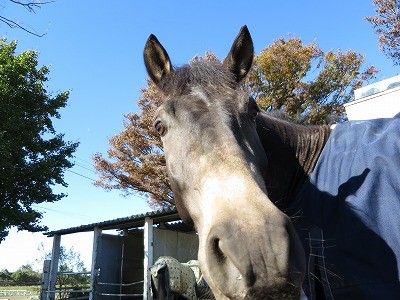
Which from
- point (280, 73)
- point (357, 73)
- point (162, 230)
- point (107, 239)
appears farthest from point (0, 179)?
point (357, 73)

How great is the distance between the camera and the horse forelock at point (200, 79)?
2.65m

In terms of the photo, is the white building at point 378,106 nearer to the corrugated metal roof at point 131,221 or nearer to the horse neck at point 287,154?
the horse neck at point 287,154

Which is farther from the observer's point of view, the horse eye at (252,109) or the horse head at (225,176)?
the horse eye at (252,109)

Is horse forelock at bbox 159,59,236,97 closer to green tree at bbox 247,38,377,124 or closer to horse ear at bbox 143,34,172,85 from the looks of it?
horse ear at bbox 143,34,172,85

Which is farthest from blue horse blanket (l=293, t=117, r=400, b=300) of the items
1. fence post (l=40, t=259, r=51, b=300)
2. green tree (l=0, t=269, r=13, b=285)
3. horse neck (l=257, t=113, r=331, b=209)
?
green tree (l=0, t=269, r=13, b=285)

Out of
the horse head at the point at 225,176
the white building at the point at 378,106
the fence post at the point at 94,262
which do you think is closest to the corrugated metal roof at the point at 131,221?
the fence post at the point at 94,262

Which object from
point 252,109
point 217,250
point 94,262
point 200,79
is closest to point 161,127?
point 200,79

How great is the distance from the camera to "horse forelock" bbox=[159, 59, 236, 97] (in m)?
2.65

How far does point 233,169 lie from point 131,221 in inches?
487

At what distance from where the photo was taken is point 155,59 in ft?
10.2

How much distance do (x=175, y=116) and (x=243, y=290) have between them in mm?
1423

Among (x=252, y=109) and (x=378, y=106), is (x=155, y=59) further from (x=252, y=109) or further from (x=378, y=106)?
(x=378, y=106)

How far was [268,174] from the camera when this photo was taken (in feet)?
8.99

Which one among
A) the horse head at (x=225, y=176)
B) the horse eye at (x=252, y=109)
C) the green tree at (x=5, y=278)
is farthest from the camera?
the green tree at (x=5, y=278)
